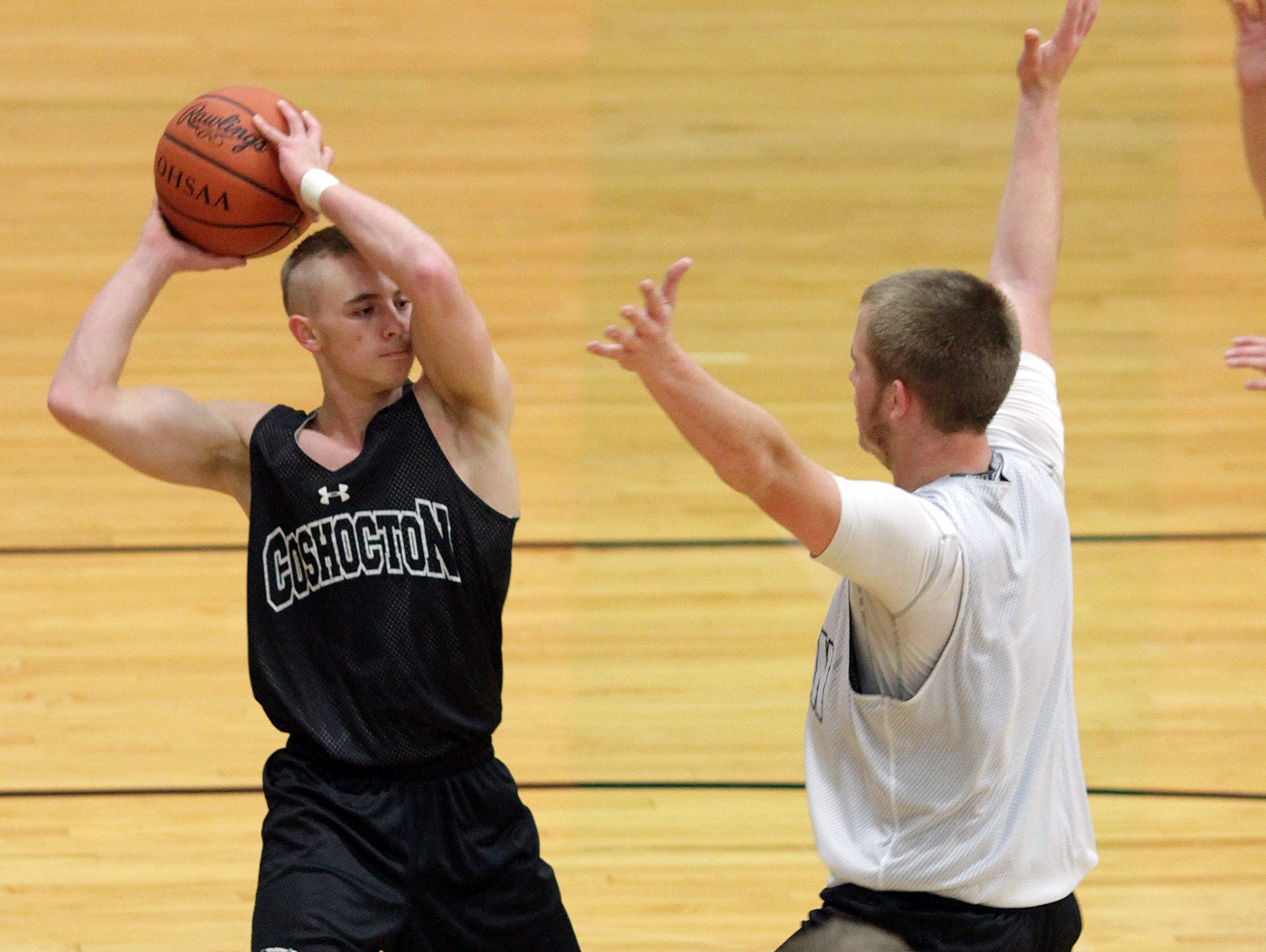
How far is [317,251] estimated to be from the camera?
11.1ft

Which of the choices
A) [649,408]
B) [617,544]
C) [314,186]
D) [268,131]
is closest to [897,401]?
[314,186]

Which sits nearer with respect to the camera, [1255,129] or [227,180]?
[227,180]

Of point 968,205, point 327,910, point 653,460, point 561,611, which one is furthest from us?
point 968,205

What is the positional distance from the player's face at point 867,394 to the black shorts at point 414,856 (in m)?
1.13

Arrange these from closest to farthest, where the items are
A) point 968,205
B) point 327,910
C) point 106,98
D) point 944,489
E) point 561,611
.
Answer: point 944,489 < point 327,910 < point 561,611 < point 968,205 < point 106,98

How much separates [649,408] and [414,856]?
3799mm

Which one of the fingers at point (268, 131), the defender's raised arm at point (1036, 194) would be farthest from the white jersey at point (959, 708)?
the fingers at point (268, 131)

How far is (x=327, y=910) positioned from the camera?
310 centimetres

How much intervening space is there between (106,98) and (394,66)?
4.91 feet

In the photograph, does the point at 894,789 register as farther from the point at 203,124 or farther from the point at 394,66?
the point at 394,66

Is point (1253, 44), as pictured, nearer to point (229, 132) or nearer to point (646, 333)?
point (646, 333)

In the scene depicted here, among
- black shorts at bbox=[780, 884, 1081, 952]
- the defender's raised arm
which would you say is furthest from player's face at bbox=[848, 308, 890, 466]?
black shorts at bbox=[780, 884, 1081, 952]

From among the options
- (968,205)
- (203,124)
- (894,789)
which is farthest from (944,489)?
(968,205)

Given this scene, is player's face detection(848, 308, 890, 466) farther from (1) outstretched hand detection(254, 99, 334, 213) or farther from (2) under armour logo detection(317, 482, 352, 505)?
(1) outstretched hand detection(254, 99, 334, 213)
